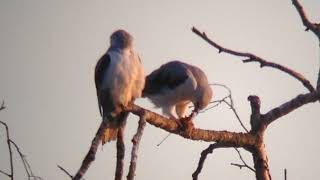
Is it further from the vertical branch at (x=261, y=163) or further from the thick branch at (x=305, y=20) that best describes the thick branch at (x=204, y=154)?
the thick branch at (x=305, y=20)

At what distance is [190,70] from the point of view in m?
8.83

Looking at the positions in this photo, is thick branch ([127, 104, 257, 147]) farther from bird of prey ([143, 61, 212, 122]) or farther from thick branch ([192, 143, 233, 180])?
bird of prey ([143, 61, 212, 122])

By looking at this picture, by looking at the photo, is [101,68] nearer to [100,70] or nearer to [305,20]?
[100,70]

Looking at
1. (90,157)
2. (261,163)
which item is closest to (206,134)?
(261,163)

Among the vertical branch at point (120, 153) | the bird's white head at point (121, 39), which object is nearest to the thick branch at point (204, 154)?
the vertical branch at point (120, 153)

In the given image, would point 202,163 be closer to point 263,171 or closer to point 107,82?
point 263,171

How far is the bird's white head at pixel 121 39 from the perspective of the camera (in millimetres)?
7235

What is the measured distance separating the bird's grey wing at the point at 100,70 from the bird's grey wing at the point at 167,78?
1.62 metres

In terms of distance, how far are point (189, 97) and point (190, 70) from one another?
35 centimetres

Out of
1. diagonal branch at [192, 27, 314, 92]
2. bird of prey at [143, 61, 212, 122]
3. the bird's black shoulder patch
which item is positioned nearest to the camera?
diagonal branch at [192, 27, 314, 92]

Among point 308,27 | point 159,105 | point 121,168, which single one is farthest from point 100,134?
point 159,105

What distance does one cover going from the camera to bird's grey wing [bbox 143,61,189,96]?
8.67 meters

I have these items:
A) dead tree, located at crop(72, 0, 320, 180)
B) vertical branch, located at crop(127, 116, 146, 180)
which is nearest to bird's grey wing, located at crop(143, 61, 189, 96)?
dead tree, located at crop(72, 0, 320, 180)

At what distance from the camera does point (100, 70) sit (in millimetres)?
6891
